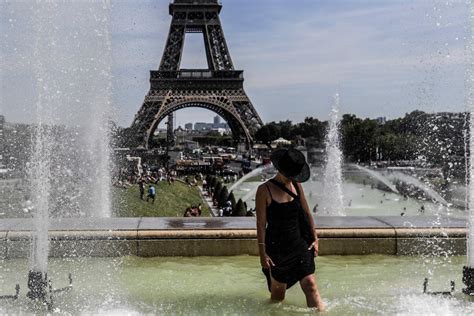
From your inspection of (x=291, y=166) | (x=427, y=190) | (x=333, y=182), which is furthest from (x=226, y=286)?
(x=427, y=190)

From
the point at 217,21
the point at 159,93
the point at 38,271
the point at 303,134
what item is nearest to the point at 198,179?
the point at 159,93

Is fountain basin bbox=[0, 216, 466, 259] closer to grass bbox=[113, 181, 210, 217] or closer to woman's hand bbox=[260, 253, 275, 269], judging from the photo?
woman's hand bbox=[260, 253, 275, 269]

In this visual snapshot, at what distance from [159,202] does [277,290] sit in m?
19.8

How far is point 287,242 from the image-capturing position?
15.3 feet

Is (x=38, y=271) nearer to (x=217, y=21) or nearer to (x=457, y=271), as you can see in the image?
(x=457, y=271)

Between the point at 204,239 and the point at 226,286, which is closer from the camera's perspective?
the point at 226,286

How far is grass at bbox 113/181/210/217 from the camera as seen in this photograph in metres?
20.6

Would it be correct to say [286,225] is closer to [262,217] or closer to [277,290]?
[262,217]

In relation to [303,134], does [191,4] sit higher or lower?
higher

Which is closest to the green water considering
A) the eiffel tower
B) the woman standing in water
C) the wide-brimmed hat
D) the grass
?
the woman standing in water

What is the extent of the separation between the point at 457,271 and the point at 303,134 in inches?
3843

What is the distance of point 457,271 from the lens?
6543mm

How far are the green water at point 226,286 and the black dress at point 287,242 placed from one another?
15.8 inches

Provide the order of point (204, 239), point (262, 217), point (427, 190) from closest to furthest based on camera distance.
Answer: point (262, 217), point (204, 239), point (427, 190)
